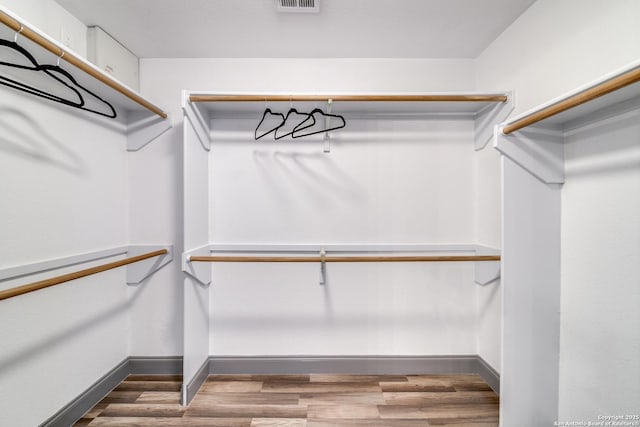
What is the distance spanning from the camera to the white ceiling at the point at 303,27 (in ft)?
4.62

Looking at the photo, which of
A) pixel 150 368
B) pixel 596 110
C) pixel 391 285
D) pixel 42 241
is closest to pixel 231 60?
pixel 42 241

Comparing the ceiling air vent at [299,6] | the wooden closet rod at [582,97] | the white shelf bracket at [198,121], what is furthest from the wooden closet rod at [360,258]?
the ceiling air vent at [299,6]

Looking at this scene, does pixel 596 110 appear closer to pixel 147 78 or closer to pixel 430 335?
pixel 430 335

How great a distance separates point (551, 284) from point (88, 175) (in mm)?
2253

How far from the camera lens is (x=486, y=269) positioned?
1.76m

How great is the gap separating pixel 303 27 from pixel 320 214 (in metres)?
1.02

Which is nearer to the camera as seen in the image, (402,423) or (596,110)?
(596,110)

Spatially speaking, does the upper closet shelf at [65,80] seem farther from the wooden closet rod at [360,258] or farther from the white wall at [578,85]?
the white wall at [578,85]

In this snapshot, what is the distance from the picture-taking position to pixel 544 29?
4.46 feet

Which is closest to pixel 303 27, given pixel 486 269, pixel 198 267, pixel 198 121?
pixel 198 121

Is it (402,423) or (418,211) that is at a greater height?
(418,211)

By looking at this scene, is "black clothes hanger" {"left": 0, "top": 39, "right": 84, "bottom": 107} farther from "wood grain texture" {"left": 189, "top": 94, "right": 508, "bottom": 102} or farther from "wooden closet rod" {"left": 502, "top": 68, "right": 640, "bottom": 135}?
"wooden closet rod" {"left": 502, "top": 68, "right": 640, "bottom": 135}

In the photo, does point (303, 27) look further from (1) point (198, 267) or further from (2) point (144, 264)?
(2) point (144, 264)

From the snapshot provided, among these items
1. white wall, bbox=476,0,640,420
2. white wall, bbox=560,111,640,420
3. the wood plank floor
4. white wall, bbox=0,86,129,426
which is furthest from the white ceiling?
the wood plank floor
